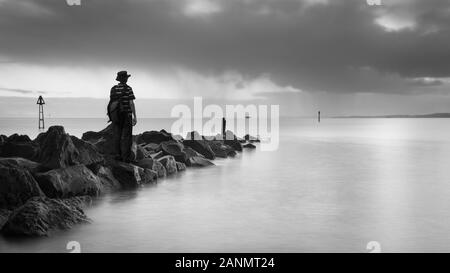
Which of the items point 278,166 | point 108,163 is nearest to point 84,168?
point 108,163

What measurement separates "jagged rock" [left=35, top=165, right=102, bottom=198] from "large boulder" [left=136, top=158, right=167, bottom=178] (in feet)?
13.8

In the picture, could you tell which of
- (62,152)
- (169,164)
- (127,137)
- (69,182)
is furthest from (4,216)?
(169,164)

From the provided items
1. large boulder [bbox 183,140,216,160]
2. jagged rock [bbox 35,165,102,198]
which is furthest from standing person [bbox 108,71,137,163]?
large boulder [bbox 183,140,216,160]

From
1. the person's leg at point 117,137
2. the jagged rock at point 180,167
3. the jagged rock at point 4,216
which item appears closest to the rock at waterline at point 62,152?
the person's leg at point 117,137

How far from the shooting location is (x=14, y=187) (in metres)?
12.4

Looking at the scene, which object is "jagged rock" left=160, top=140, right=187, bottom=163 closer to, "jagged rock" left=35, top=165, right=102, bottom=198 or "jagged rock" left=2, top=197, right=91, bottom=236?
"jagged rock" left=35, top=165, right=102, bottom=198

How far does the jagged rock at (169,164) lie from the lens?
22.2 metres

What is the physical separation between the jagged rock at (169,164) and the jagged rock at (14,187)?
9694mm

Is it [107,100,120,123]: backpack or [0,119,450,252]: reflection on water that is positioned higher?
[107,100,120,123]: backpack

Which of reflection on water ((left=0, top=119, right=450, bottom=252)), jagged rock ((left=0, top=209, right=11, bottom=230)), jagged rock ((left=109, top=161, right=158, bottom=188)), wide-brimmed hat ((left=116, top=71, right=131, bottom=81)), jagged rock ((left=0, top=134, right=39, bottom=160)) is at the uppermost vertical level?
wide-brimmed hat ((left=116, top=71, right=131, bottom=81))

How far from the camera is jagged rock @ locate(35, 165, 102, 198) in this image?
13.9 m

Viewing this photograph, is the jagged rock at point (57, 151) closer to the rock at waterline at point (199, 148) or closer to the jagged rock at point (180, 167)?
the jagged rock at point (180, 167)

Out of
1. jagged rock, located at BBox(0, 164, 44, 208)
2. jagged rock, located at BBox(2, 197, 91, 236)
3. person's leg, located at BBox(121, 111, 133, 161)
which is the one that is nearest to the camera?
jagged rock, located at BBox(2, 197, 91, 236)

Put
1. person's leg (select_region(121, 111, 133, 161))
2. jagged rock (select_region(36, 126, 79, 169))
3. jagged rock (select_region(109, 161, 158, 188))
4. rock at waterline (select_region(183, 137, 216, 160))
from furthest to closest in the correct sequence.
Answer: rock at waterline (select_region(183, 137, 216, 160)), person's leg (select_region(121, 111, 133, 161)), jagged rock (select_region(109, 161, 158, 188)), jagged rock (select_region(36, 126, 79, 169))
